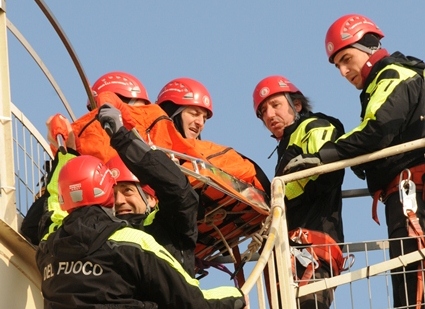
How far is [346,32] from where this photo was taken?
12.8 metres

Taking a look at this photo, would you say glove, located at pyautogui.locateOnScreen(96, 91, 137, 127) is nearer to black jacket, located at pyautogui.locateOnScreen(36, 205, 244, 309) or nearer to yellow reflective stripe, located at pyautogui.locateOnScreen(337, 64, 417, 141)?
yellow reflective stripe, located at pyautogui.locateOnScreen(337, 64, 417, 141)

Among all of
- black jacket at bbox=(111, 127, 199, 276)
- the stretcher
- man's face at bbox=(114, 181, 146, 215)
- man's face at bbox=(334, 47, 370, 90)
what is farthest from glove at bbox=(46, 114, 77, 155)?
man's face at bbox=(334, 47, 370, 90)

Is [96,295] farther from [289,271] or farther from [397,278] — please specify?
[397,278]

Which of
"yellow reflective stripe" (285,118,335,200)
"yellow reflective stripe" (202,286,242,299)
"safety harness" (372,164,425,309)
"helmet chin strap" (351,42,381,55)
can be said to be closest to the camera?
"yellow reflective stripe" (202,286,242,299)

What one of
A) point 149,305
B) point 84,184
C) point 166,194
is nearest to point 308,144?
point 166,194

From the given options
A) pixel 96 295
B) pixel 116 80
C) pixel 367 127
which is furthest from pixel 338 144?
pixel 96 295

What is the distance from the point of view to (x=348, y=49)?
41.8 ft

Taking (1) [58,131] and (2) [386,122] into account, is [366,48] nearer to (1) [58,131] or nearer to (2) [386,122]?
(2) [386,122]

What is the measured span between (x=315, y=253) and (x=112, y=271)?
2809 millimetres

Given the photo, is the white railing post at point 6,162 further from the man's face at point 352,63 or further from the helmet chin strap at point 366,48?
the helmet chin strap at point 366,48

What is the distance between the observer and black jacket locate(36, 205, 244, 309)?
382 inches

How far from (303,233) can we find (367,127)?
39.1 inches

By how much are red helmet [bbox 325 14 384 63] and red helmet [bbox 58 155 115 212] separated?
3162 millimetres

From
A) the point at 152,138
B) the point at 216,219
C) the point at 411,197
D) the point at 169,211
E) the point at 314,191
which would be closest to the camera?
the point at 169,211
